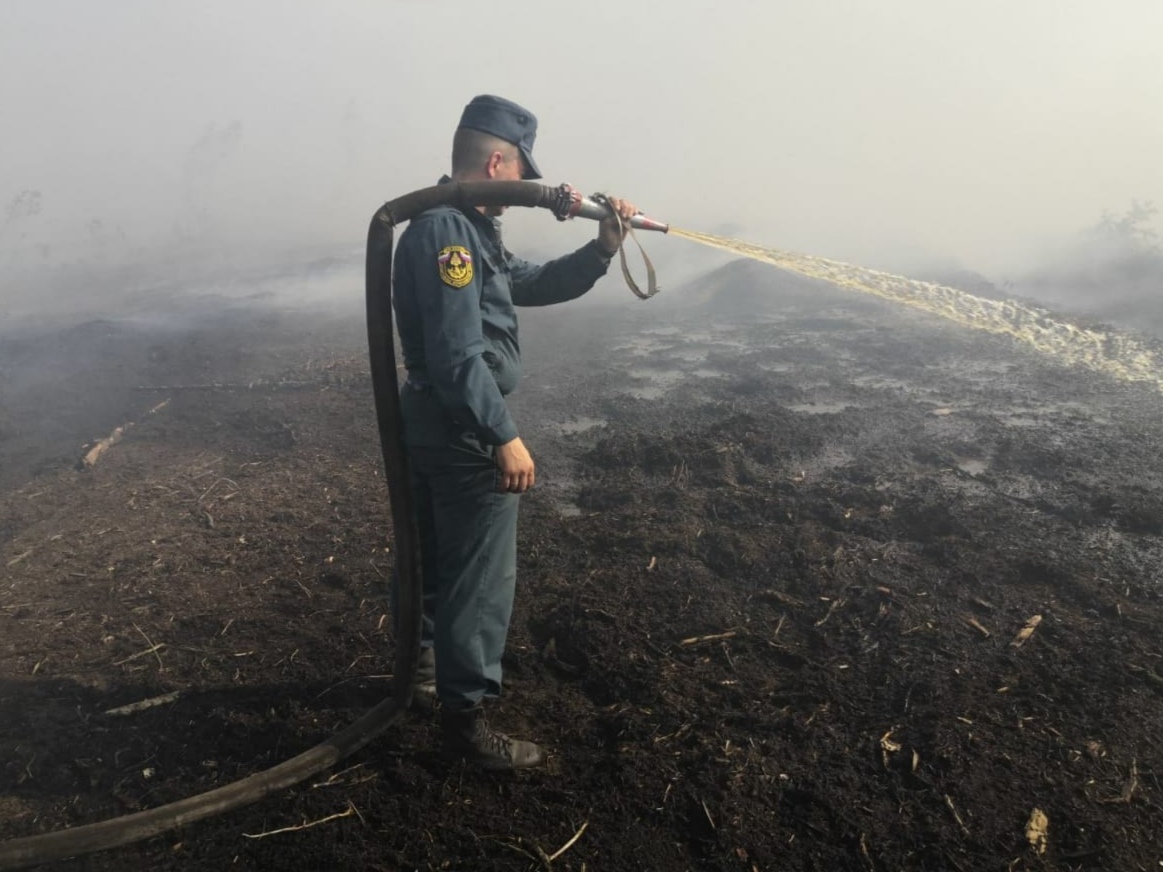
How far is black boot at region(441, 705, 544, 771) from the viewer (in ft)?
9.37

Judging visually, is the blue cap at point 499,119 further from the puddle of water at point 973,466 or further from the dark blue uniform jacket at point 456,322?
the puddle of water at point 973,466

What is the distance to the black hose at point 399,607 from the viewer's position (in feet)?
8.13

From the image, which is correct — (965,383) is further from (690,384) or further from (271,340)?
(271,340)

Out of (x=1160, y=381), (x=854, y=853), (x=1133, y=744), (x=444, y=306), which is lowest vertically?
(x=854, y=853)

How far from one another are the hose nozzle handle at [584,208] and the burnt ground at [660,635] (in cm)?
203

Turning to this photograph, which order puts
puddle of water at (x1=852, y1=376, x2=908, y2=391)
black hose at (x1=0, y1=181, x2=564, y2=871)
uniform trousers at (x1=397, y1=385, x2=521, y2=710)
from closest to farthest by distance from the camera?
black hose at (x1=0, y1=181, x2=564, y2=871)
uniform trousers at (x1=397, y1=385, x2=521, y2=710)
puddle of water at (x1=852, y1=376, x2=908, y2=391)

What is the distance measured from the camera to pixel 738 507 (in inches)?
209

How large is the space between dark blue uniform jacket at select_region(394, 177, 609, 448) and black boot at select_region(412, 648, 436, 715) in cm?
113

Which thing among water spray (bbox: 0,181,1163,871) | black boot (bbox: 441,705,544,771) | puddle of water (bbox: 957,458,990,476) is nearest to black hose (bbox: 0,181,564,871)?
water spray (bbox: 0,181,1163,871)

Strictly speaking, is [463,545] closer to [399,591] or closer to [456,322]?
[399,591]

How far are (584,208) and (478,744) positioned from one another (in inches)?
88.7

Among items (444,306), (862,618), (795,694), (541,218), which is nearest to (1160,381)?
(862,618)

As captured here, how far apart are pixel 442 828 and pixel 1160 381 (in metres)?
8.99

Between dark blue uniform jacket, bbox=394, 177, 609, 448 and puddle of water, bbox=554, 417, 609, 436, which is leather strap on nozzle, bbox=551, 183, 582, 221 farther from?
puddle of water, bbox=554, 417, 609, 436
